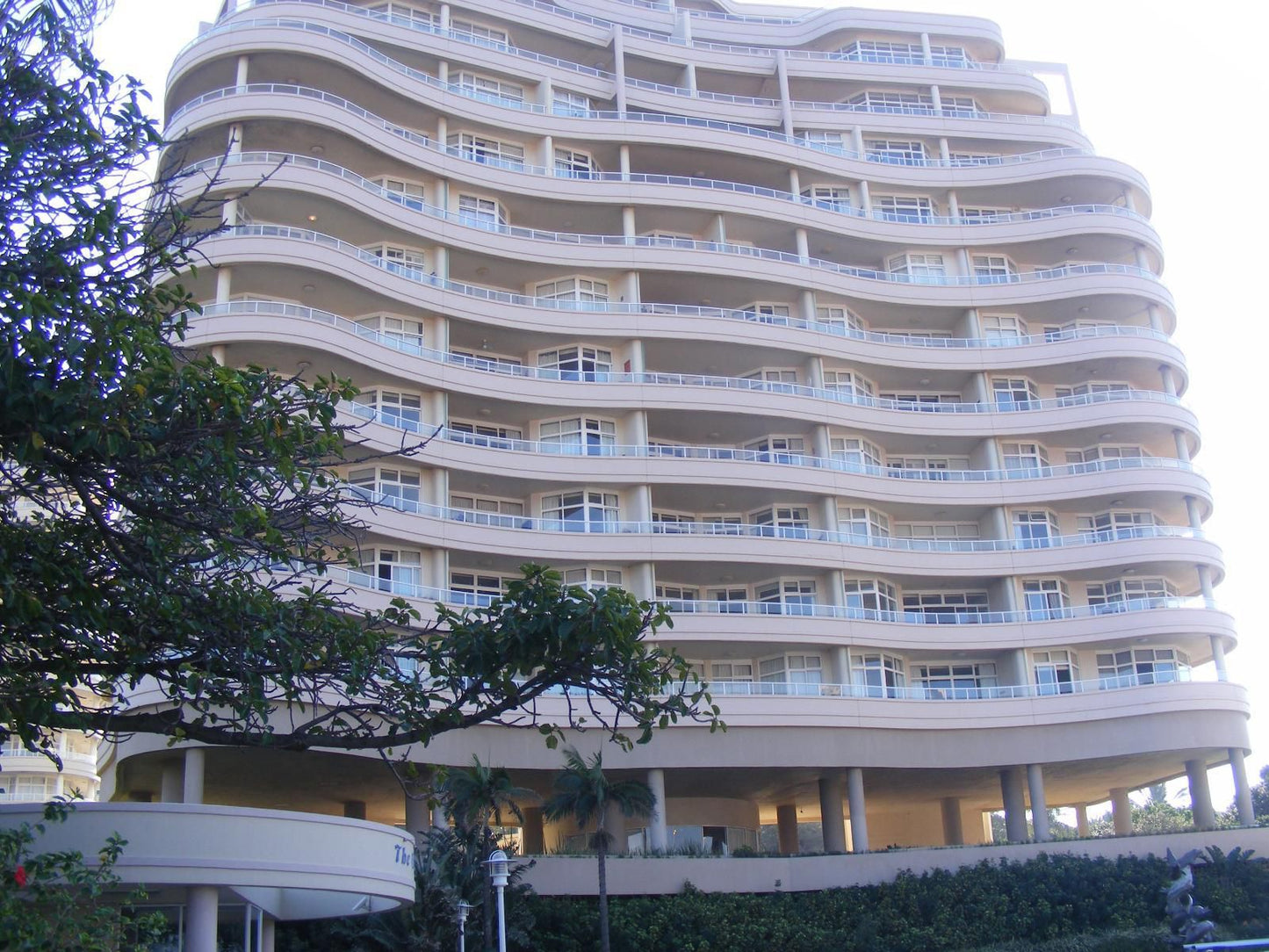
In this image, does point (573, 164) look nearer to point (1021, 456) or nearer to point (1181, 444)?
point (1021, 456)

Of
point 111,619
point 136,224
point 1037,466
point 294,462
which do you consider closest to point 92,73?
point 136,224

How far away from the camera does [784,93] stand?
2790 inches

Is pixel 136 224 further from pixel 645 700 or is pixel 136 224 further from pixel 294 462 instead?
pixel 645 700

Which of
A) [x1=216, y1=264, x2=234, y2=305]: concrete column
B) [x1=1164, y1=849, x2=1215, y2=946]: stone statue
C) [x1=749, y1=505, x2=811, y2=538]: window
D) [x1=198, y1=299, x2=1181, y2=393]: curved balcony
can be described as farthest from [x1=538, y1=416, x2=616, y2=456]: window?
[x1=1164, y1=849, x2=1215, y2=946]: stone statue

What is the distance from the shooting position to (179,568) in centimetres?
1772

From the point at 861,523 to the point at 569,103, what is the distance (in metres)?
24.8

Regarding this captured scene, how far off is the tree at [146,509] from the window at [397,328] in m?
38.8

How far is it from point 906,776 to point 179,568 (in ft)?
161

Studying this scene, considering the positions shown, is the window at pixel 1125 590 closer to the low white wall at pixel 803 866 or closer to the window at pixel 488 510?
the low white wall at pixel 803 866

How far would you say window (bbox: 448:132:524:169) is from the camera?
63.7m

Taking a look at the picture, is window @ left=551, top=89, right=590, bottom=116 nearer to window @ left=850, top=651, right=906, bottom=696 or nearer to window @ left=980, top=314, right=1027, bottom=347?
window @ left=980, top=314, right=1027, bottom=347

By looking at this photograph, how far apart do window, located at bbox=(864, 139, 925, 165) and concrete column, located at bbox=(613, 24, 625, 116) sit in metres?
13.2

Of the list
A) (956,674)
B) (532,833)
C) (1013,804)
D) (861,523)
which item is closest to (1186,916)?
A: (1013,804)

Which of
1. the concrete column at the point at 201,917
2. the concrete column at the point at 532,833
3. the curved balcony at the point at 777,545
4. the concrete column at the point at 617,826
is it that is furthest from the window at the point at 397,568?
the concrete column at the point at 201,917
